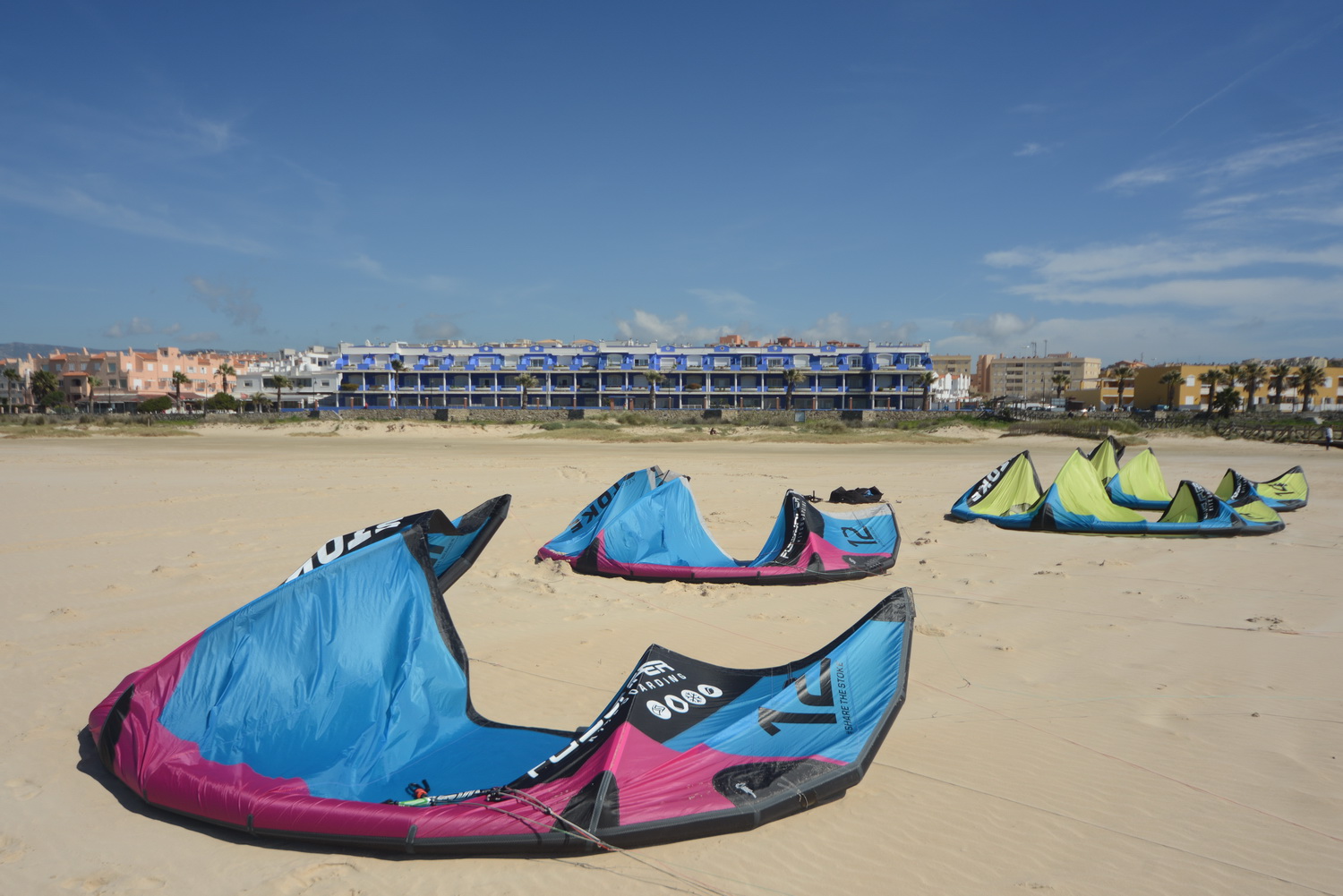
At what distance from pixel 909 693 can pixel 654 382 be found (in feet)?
252

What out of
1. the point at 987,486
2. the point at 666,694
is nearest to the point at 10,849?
the point at 666,694

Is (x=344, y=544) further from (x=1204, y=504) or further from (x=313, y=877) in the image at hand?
(x=1204, y=504)

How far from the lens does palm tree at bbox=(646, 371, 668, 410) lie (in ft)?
265

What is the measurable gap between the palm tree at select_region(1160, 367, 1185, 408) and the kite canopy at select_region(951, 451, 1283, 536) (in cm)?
8073

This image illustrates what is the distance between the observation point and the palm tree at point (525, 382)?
8088cm

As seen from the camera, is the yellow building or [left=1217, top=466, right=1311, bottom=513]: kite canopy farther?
the yellow building

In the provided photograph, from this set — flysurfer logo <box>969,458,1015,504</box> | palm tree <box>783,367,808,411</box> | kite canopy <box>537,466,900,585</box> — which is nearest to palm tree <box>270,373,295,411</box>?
palm tree <box>783,367,808,411</box>

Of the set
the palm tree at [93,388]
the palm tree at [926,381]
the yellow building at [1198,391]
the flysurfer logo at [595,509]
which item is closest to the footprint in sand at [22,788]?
the flysurfer logo at [595,509]

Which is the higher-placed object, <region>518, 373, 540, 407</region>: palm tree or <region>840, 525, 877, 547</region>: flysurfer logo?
<region>518, 373, 540, 407</region>: palm tree

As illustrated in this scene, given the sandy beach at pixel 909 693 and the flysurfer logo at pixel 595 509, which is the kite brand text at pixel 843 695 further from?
the flysurfer logo at pixel 595 509

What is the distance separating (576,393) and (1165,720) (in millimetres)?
82080

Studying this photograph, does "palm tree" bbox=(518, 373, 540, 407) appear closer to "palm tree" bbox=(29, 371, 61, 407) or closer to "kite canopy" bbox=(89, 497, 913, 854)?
"palm tree" bbox=(29, 371, 61, 407)

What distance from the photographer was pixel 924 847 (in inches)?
153

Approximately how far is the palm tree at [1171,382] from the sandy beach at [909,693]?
79.1 m
